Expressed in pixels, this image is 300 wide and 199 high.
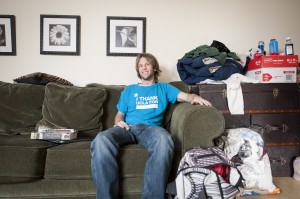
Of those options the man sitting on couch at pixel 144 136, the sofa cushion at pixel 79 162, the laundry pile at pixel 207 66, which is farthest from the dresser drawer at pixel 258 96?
the sofa cushion at pixel 79 162

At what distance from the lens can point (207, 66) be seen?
1.96 meters

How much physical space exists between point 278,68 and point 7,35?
2.56 metres

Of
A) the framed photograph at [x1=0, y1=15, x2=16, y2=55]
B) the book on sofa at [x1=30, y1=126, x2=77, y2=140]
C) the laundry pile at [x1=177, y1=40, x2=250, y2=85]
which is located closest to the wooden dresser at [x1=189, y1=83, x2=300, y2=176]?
the laundry pile at [x1=177, y1=40, x2=250, y2=85]

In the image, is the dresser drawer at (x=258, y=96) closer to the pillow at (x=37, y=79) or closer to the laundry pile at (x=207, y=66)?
the laundry pile at (x=207, y=66)

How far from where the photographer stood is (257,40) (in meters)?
2.41

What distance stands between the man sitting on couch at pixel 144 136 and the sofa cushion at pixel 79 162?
0.22 ft

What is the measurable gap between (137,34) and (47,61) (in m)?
0.94

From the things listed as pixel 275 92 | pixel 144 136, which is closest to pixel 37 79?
pixel 144 136

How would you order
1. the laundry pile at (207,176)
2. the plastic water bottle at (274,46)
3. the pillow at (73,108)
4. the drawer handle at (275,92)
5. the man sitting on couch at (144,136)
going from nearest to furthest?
the laundry pile at (207,176) < the man sitting on couch at (144,136) < the pillow at (73,108) < the drawer handle at (275,92) < the plastic water bottle at (274,46)

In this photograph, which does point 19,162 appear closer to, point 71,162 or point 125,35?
point 71,162

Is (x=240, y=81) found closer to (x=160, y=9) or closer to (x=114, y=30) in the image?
(x=160, y=9)

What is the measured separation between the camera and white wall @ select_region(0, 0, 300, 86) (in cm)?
226

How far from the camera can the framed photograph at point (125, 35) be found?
2.28 m

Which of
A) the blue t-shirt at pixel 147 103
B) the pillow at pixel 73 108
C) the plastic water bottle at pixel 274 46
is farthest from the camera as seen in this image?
the plastic water bottle at pixel 274 46
